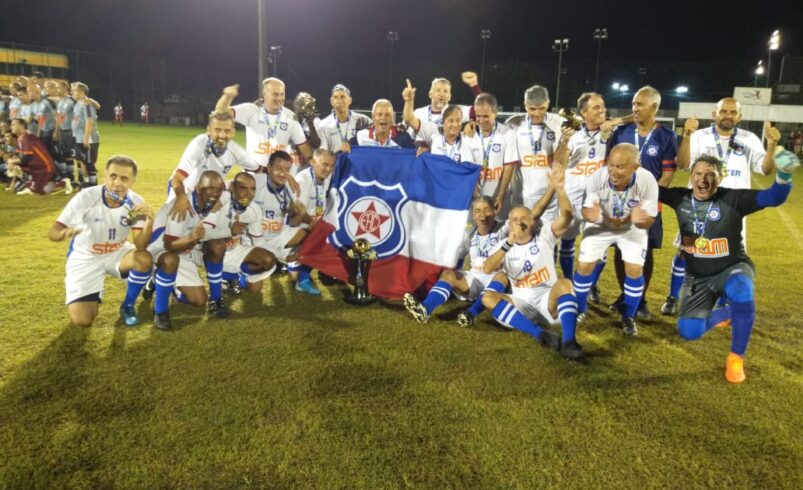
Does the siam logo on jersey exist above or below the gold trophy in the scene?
above

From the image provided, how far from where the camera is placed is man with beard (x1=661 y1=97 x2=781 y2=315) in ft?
17.6

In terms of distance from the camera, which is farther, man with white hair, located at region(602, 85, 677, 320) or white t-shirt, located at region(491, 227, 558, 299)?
man with white hair, located at region(602, 85, 677, 320)

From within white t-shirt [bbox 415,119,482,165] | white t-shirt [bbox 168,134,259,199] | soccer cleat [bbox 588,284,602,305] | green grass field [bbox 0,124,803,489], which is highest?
white t-shirt [bbox 415,119,482,165]

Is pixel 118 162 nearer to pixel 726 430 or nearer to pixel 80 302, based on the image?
pixel 80 302

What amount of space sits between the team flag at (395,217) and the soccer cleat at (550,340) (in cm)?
132

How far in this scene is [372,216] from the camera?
589cm

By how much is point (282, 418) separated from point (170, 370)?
1.13 meters

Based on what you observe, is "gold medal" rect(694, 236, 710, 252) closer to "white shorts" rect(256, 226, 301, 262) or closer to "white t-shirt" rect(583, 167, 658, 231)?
"white t-shirt" rect(583, 167, 658, 231)

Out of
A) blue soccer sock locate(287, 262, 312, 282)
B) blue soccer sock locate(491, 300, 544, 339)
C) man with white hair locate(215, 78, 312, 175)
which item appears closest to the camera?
blue soccer sock locate(491, 300, 544, 339)

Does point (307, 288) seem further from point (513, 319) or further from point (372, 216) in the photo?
point (513, 319)

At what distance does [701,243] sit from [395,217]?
2.89 meters

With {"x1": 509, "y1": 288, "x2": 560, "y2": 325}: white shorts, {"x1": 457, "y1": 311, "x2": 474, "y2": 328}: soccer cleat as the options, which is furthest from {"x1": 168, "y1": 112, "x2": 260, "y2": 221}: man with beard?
{"x1": 509, "y1": 288, "x2": 560, "y2": 325}: white shorts

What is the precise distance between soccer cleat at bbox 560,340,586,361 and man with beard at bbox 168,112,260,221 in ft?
11.8

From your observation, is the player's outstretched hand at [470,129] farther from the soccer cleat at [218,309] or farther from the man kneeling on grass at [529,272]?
the soccer cleat at [218,309]
